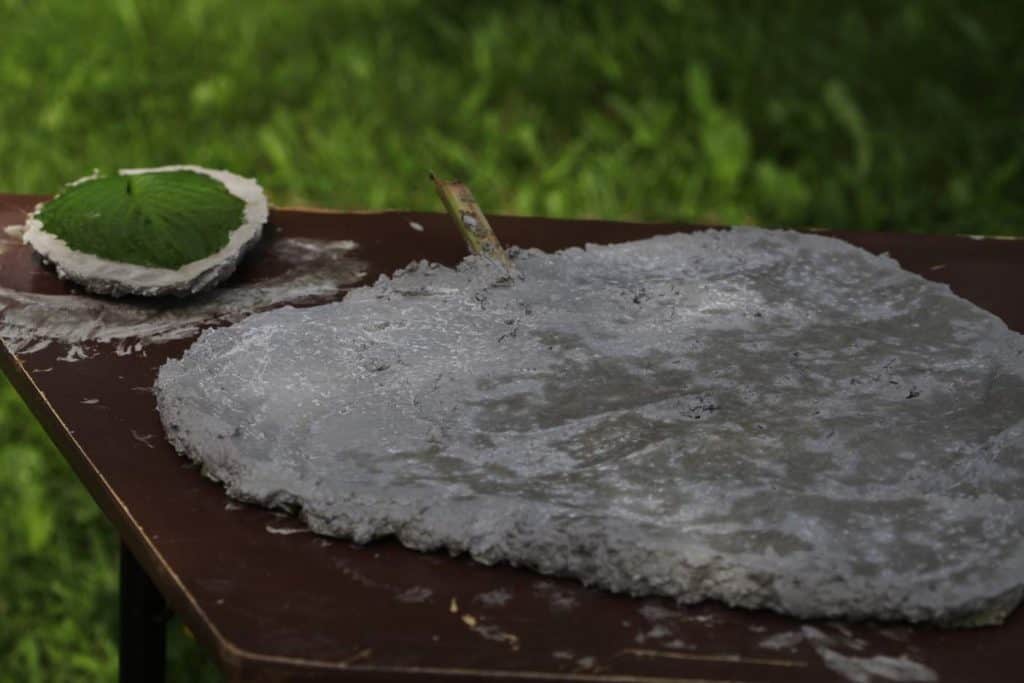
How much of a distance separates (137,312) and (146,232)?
12cm

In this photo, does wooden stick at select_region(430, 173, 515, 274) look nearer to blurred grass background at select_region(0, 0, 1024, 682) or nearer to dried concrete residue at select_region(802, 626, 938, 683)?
dried concrete residue at select_region(802, 626, 938, 683)

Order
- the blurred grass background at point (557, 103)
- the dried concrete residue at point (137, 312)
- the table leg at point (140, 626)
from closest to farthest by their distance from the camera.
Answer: the dried concrete residue at point (137, 312)
the table leg at point (140, 626)
the blurred grass background at point (557, 103)

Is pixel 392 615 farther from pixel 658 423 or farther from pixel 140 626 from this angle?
pixel 140 626

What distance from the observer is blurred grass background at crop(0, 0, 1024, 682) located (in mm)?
3348

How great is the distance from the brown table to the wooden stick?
458 millimetres

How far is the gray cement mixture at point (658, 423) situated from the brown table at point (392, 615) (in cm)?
2

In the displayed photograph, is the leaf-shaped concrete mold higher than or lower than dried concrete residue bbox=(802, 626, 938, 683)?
higher

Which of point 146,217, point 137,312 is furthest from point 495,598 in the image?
point 146,217

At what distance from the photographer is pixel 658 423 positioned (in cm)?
128

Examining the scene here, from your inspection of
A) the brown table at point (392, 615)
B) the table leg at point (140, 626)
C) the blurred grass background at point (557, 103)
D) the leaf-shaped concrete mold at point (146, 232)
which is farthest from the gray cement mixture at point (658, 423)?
the blurred grass background at point (557, 103)

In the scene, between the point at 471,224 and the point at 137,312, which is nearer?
the point at 137,312

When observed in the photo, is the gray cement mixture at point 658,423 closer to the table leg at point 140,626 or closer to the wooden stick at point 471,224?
the wooden stick at point 471,224

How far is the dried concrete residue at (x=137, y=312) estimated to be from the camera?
57.7 inches

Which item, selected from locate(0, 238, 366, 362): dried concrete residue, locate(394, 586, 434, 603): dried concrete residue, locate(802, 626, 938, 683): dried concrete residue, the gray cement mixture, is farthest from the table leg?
locate(802, 626, 938, 683): dried concrete residue
